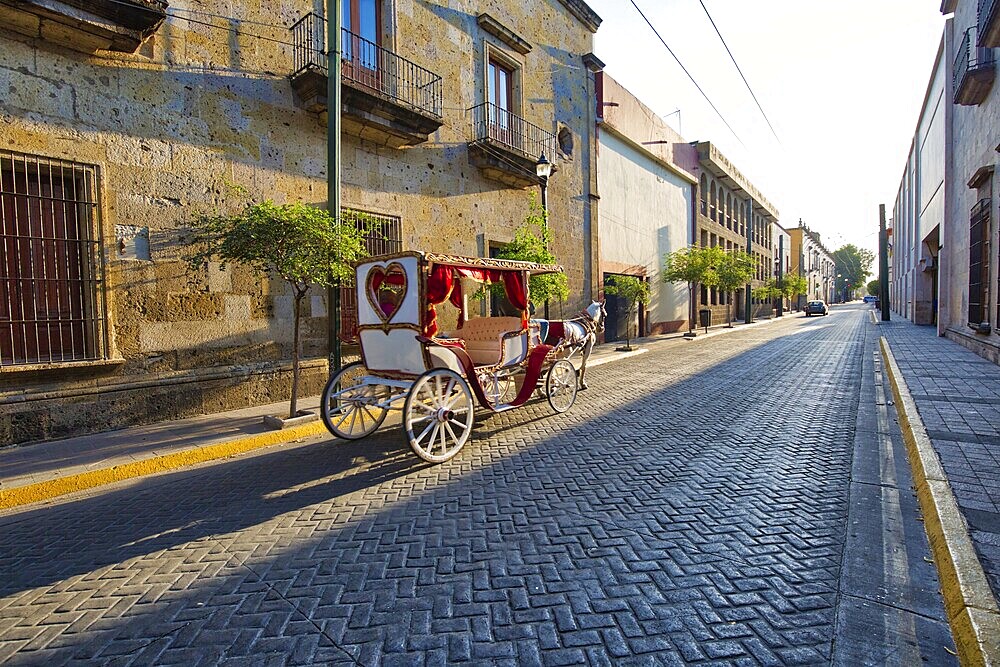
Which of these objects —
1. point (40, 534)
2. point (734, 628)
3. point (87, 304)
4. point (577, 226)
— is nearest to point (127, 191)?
point (87, 304)

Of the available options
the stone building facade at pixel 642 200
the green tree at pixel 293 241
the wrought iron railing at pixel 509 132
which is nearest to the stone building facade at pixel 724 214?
the stone building facade at pixel 642 200

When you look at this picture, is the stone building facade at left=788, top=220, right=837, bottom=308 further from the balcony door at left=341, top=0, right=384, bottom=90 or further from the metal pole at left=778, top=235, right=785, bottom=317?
the balcony door at left=341, top=0, right=384, bottom=90

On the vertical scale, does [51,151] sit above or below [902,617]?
above

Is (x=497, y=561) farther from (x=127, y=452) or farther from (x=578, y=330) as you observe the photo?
(x=578, y=330)

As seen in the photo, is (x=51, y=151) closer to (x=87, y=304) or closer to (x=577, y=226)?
(x=87, y=304)

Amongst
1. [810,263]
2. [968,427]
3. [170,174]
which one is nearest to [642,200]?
[968,427]

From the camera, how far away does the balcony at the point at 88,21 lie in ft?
18.8

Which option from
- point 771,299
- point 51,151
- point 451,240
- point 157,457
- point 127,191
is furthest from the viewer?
point 771,299

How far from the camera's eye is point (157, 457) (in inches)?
208

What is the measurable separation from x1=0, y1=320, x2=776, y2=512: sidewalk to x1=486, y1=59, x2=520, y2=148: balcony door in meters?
9.37

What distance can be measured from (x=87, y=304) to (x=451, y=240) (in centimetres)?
710

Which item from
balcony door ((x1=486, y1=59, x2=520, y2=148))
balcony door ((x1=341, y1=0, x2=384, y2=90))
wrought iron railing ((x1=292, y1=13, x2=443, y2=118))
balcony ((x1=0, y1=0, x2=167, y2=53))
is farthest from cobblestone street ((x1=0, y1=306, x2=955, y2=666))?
balcony door ((x1=486, y1=59, x2=520, y2=148))

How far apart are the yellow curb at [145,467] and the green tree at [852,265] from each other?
133813 mm

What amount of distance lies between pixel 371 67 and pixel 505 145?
3.79 metres
